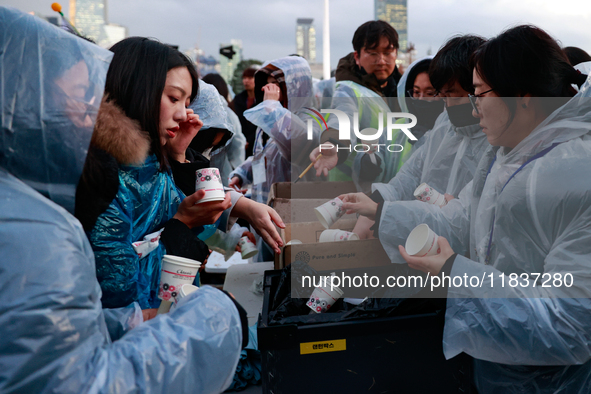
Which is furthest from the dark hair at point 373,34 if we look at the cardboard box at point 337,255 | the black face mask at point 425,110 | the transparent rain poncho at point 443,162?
the cardboard box at point 337,255

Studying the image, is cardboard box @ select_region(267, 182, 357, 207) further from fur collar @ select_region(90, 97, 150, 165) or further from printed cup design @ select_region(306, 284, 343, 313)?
fur collar @ select_region(90, 97, 150, 165)

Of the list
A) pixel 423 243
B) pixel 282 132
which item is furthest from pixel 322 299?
pixel 282 132

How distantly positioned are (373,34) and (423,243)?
7.67 ft

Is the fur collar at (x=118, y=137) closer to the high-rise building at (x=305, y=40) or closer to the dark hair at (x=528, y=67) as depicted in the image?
the dark hair at (x=528, y=67)

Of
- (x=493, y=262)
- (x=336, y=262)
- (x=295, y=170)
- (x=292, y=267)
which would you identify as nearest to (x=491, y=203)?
(x=493, y=262)

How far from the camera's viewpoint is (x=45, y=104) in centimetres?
67

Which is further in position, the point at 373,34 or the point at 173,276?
the point at 373,34

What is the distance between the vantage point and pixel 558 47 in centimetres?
125

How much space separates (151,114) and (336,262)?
0.88 meters

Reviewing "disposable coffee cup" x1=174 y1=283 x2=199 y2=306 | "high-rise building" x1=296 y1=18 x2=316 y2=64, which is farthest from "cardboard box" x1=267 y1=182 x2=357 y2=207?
"high-rise building" x1=296 y1=18 x2=316 y2=64

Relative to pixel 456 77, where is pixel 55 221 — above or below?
below

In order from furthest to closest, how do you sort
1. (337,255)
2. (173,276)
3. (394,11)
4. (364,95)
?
1. (394,11)
2. (364,95)
3. (337,255)
4. (173,276)

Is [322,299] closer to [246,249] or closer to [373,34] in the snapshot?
[246,249]

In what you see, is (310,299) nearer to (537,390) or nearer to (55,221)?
(537,390)
